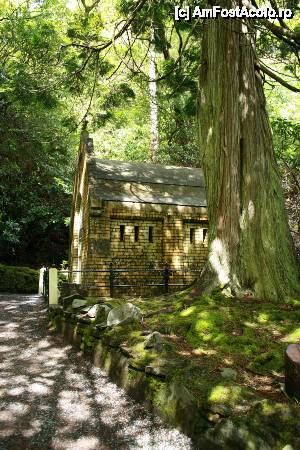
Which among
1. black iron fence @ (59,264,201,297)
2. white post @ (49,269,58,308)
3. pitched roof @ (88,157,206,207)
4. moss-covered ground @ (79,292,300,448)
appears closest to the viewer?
moss-covered ground @ (79,292,300,448)

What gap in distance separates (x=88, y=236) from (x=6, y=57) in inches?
490

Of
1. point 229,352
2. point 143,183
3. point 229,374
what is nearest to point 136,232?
point 143,183

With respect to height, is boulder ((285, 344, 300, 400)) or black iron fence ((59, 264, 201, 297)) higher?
black iron fence ((59, 264, 201, 297))

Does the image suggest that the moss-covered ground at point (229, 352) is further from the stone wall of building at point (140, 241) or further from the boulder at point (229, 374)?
the stone wall of building at point (140, 241)

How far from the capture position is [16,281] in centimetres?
1873

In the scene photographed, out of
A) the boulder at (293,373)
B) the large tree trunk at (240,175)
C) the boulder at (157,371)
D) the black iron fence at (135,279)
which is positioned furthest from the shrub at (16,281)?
the boulder at (293,373)

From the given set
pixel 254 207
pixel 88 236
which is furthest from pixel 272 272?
pixel 88 236

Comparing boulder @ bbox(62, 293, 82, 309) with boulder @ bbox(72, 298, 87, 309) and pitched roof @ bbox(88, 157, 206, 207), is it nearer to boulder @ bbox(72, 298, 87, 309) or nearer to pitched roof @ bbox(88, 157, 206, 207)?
boulder @ bbox(72, 298, 87, 309)

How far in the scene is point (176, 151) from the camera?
24.4 meters

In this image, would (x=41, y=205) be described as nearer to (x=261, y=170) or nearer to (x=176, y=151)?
(x=176, y=151)

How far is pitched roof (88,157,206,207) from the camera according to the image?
12562mm

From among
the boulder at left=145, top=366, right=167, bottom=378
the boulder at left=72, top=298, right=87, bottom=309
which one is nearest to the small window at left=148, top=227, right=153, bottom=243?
the boulder at left=72, top=298, right=87, bottom=309

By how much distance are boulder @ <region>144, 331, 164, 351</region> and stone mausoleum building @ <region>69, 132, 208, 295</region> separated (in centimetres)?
596

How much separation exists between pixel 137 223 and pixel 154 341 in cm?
740
